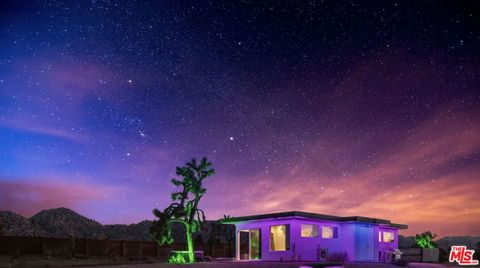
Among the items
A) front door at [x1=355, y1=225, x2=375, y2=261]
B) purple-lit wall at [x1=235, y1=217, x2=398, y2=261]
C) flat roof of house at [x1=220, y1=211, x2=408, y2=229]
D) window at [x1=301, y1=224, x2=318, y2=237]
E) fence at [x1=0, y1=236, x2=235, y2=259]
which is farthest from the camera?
front door at [x1=355, y1=225, x2=375, y2=261]

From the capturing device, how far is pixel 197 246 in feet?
144

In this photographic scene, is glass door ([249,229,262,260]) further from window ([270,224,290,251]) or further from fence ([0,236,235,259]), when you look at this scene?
fence ([0,236,235,259])

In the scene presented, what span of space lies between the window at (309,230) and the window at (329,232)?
737mm

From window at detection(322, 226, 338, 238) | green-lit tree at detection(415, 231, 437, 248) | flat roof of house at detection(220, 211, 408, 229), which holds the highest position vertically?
flat roof of house at detection(220, 211, 408, 229)

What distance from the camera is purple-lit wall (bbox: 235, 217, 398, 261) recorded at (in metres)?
31.0

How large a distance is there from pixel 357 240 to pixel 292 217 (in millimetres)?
6886

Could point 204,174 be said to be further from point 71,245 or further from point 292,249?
point 71,245

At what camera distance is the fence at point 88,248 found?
32.7 meters

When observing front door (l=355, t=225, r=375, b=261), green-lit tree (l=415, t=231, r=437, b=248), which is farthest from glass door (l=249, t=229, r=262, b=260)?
green-lit tree (l=415, t=231, r=437, b=248)

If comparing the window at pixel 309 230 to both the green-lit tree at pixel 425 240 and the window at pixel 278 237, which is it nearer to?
the window at pixel 278 237

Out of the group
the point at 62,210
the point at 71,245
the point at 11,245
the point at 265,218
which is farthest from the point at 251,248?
the point at 62,210

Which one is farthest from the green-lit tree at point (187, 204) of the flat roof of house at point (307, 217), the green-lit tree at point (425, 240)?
the green-lit tree at point (425, 240)

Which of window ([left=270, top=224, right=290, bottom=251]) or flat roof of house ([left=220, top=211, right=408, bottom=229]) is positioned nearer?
flat roof of house ([left=220, top=211, right=408, bottom=229])

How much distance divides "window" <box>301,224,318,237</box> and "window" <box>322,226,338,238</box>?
0.74 meters
